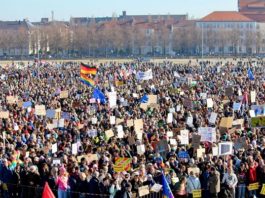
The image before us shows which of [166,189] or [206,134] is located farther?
Answer: [206,134]

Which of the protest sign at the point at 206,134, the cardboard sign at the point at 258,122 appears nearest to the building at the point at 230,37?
the cardboard sign at the point at 258,122

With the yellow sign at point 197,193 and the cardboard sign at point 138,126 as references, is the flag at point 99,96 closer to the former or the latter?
the cardboard sign at point 138,126

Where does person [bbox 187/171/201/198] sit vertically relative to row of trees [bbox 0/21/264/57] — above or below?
below

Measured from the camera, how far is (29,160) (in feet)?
51.6

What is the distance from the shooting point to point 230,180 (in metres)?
14.5

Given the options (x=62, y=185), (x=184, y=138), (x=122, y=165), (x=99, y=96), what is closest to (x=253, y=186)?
(x=122, y=165)

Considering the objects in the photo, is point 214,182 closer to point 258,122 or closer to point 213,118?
point 258,122

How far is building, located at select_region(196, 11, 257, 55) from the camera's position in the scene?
12488 cm

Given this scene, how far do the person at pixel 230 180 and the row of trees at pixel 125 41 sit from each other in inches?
4194

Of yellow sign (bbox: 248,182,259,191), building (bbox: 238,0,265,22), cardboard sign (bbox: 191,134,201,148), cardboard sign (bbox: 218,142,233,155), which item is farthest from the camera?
building (bbox: 238,0,265,22)

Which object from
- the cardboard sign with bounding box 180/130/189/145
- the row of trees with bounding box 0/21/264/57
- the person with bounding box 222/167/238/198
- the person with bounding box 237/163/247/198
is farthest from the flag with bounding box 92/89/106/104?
the row of trees with bounding box 0/21/264/57

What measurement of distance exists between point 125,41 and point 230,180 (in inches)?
4496

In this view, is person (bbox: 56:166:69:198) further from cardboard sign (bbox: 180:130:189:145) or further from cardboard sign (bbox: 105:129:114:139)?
cardboard sign (bbox: 105:129:114:139)

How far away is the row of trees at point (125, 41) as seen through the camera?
124125mm
